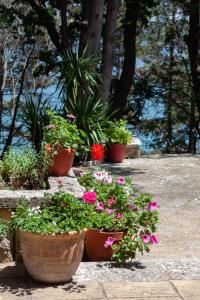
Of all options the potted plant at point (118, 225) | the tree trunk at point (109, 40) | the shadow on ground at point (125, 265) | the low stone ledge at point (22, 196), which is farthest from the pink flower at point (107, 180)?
the tree trunk at point (109, 40)

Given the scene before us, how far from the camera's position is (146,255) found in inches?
178

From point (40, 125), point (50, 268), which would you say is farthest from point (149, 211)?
point (40, 125)

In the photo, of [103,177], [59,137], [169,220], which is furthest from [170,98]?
[103,177]

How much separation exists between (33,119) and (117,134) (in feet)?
6.34

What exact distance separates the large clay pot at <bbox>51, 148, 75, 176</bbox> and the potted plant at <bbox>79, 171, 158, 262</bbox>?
0.64 meters

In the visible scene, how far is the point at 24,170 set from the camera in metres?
4.61

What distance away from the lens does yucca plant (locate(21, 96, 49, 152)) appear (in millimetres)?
6898

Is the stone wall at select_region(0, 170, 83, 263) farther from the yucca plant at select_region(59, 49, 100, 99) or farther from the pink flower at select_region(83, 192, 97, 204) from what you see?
the yucca plant at select_region(59, 49, 100, 99)

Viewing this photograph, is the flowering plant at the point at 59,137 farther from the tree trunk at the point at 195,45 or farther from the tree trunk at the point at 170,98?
the tree trunk at the point at 170,98

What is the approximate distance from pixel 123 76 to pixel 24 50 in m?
6.03

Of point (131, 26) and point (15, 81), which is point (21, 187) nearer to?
point (131, 26)

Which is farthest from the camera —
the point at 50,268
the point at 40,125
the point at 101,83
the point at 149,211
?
the point at 101,83

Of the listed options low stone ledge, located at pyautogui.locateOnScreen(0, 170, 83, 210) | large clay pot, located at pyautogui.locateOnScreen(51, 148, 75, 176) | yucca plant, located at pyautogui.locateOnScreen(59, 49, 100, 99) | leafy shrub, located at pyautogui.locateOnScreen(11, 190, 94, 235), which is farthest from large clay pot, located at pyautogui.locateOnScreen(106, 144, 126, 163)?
leafy shrub, located at pyautogui.locateOnScreen(11, 190, 94, 235)

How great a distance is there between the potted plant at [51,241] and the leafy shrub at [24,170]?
948 millimetres
